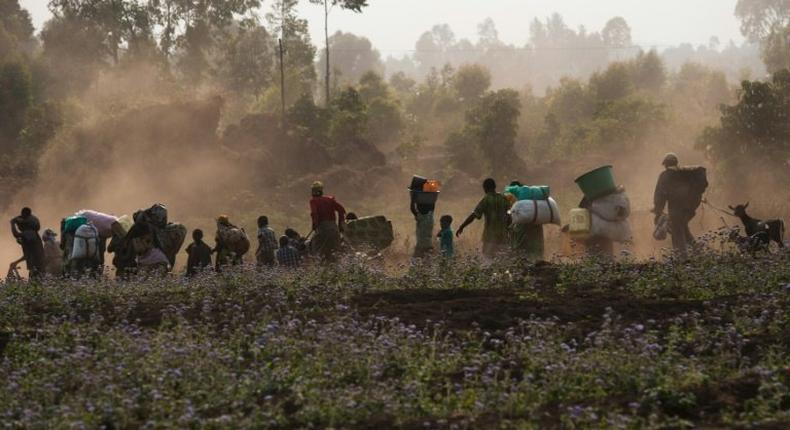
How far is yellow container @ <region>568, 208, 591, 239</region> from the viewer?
15617 millimetres

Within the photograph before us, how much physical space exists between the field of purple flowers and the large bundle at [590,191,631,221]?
2.60m

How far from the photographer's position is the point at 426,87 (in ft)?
280

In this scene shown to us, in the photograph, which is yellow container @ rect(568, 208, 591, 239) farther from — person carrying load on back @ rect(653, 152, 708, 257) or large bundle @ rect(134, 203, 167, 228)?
large bundle @ rect(134, 203, 167, 228)

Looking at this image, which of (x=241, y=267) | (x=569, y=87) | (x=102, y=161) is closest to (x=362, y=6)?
(x=102, y=161)

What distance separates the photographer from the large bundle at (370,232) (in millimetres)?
17781

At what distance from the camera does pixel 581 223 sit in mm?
15625

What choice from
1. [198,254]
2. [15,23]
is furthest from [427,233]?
[15,23]

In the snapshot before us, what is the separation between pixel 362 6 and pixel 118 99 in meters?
10.5

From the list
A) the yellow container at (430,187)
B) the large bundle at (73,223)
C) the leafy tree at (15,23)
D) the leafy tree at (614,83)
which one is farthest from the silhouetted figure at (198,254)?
the leafy tree at (15,23)

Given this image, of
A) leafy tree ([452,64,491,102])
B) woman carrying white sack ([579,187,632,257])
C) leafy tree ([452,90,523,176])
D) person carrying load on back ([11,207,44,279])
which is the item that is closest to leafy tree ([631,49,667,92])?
leafy tree ([452,64,491,102])

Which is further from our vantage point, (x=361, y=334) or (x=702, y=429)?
(x=361, y=334)

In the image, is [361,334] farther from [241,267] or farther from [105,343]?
[241,267]

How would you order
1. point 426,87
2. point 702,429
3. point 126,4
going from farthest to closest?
point 426,87 → point 126,4 → point 702,429

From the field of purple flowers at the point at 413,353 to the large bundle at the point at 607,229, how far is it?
255cm
